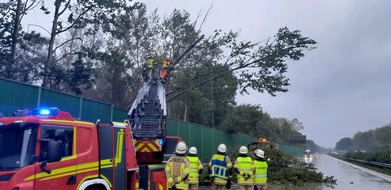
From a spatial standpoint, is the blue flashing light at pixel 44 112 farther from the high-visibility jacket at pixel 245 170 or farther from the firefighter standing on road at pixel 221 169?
the high-visibility jacket at pixel 245 170

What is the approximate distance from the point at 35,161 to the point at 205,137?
21.5 m

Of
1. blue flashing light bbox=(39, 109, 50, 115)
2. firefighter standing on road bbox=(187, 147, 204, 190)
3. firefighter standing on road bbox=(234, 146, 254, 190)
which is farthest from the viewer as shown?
firefighter standing on road bbox=(234, 146, 254, 190)

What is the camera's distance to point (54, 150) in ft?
22.2

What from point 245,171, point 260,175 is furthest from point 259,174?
point 245,171

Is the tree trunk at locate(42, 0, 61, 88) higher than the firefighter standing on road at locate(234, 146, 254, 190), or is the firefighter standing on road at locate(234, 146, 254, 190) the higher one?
the tree trunk at locate(42, 0, 61, 88)

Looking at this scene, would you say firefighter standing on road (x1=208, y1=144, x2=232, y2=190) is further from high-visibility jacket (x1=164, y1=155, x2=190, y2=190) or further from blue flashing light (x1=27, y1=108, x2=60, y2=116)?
blue flashing light (x1=27, y1=108, x2=60, y2=116)

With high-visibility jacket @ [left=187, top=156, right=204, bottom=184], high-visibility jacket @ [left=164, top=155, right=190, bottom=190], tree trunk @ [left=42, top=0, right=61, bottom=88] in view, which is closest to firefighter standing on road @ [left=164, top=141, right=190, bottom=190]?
high-visibility jacket @ [left=164, top=155, right=190, bottom=190]

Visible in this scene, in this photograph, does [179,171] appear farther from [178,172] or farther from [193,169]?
[193,169]

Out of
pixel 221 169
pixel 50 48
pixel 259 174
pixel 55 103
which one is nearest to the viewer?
pixel 221 169

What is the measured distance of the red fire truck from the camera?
262 inches

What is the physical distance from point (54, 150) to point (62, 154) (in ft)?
1.51

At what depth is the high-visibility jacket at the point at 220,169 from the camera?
10.6 metres

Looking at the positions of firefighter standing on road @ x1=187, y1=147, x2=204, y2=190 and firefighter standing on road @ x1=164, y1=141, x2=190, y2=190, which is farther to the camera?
firefighter standing on road @ x1=187, y1=147, x2=204, y2=190

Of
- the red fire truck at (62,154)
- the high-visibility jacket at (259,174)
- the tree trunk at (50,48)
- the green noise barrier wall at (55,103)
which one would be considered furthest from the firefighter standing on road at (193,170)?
the tree trunk at (50,48)
